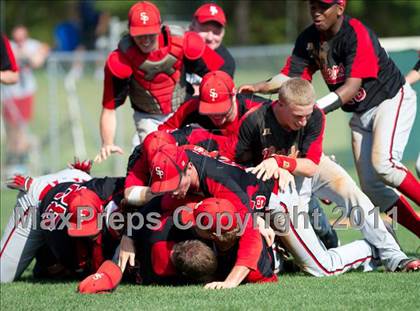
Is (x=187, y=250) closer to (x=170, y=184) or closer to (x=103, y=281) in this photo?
(x=170, y=184)

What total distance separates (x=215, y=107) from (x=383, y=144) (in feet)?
4.68

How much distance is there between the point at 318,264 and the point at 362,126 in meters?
1.51

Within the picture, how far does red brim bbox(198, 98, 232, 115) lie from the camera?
6.47 m

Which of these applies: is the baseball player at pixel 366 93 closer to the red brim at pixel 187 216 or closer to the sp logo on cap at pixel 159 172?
the red brim at pixel 187 216

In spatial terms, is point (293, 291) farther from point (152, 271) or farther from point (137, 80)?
point (137, 80)

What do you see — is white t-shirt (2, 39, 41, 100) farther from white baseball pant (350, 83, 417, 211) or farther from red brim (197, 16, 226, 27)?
white baseball pant (350, 83, 417, 211)

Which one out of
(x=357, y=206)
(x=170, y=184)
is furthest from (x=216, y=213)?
(x=357, y=206)

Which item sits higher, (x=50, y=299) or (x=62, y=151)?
(x=50, y=299)

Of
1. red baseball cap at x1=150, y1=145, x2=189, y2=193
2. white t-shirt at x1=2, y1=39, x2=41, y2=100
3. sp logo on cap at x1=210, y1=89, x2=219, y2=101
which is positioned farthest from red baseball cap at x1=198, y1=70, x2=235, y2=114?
white t-shirt at x1=2, y1=39, x2=41, y2=100

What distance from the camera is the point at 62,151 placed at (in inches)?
584

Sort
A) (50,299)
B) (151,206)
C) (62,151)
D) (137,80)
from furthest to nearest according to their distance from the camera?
1. (62,151)
2. (137,80)
3. (151,206)
4. (50,299)

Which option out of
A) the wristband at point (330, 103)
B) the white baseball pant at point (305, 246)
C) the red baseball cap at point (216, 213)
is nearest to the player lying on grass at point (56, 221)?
the red baseball cap at point (216, 213)

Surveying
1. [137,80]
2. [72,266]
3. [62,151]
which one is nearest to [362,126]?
[137,80]

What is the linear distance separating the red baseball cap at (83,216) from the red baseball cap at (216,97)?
0.99m
